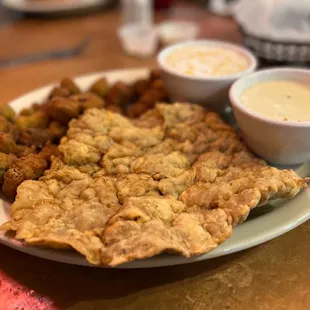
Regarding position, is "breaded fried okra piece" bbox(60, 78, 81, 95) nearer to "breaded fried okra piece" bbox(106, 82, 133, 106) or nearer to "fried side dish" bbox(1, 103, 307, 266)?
"breaded fried okra piece" bbox(106, 82, 133, 106)

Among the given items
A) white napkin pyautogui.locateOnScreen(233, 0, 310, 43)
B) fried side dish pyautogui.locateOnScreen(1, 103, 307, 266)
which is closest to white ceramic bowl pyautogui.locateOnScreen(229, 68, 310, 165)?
fried side dish pyautogui.locateOnScreen(1, 103, 307, 266)

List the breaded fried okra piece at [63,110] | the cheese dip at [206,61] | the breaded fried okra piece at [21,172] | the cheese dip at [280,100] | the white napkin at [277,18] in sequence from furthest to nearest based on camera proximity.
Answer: the white napkin at [277,18] → the cheese dip at [206,61] → the breaded fried okra piece at [63,110] → the cheese dip at [280,100] → the breaded fried okra piece at [21,172]

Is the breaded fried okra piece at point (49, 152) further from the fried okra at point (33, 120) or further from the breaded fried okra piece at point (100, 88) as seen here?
the breaded fried okra piece at point (100, 88)

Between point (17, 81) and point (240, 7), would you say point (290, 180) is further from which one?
point (17, 81)

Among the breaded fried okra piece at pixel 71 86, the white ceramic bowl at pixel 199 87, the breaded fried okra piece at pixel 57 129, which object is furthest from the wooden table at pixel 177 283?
the breaded fried okra piece at pixel 71 86

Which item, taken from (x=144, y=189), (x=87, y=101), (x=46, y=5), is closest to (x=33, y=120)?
(x=87, y=101)

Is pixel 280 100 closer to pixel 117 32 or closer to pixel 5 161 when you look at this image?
pixel 5 161
